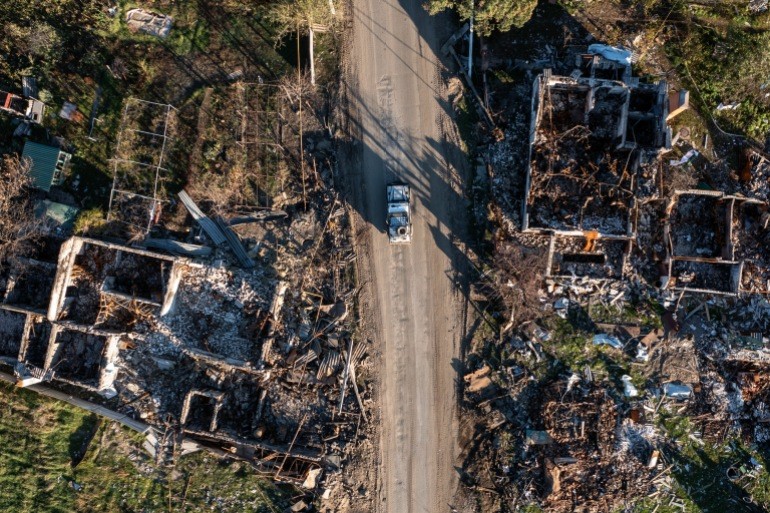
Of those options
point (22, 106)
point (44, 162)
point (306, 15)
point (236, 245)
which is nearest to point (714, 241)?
point (306, 15)

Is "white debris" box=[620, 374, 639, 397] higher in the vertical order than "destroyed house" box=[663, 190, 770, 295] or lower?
lower

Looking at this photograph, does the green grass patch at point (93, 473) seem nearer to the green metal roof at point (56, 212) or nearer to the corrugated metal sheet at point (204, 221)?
the green metal roof at point (56, 212)

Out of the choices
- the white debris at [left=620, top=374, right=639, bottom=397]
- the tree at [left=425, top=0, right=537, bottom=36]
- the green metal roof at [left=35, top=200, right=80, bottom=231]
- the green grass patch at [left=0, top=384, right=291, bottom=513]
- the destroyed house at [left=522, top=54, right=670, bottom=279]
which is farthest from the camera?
the green grass patch at [left=0, top=384, right=291, bottom=513]

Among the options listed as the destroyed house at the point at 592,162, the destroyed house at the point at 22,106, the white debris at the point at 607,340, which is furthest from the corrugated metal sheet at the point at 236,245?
the white debris at the point at 607,340

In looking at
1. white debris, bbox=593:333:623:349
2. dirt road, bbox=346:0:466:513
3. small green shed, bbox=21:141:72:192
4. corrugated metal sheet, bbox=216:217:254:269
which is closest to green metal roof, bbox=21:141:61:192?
small green shed, bbox=21:141:72:192

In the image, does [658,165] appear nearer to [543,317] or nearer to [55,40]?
[543,317]

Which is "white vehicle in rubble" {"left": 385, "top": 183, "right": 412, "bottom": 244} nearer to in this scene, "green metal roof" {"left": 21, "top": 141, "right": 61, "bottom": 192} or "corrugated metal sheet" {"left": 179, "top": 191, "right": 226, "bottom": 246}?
"corrugated metal sheet" {"left": 179, "top": 191, "right": 226, "bottom": 246}
